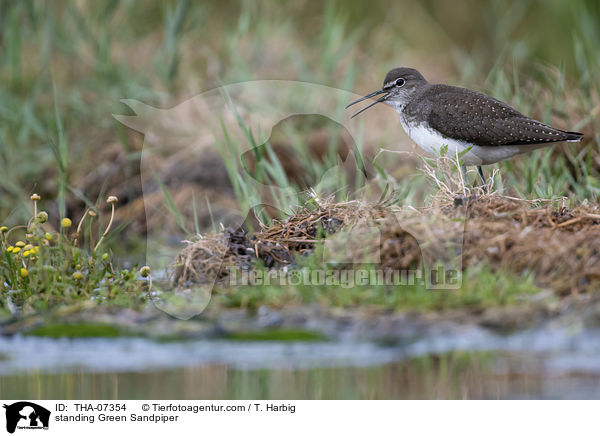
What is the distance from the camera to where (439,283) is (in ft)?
17.7

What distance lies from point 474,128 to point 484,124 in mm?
90

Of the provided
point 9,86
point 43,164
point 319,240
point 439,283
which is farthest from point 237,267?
point 9,86

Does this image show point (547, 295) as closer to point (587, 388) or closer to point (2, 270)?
point (587, 388)

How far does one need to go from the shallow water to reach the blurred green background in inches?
108

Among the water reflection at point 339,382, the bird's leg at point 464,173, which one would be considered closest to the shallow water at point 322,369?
the water reflection at point 339,382

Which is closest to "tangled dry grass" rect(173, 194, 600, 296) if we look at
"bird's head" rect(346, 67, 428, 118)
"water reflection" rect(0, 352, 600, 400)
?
"water reflection" rect(0, 352, 600, 400)

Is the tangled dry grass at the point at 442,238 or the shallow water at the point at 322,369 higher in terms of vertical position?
the tangled dry grass at the point at 442,238

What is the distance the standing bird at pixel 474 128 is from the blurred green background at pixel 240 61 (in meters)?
0.75

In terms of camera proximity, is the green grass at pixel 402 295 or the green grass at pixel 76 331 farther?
the green grass at pixel 76 331

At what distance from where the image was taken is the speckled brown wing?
6629 millimetres

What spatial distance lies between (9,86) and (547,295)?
25.6 ft

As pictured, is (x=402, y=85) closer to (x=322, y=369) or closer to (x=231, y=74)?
(x=322, y=369)

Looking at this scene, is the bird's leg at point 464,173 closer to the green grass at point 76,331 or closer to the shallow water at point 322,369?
the shallow water at point 322,369

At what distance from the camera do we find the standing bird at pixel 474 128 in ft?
21.8
